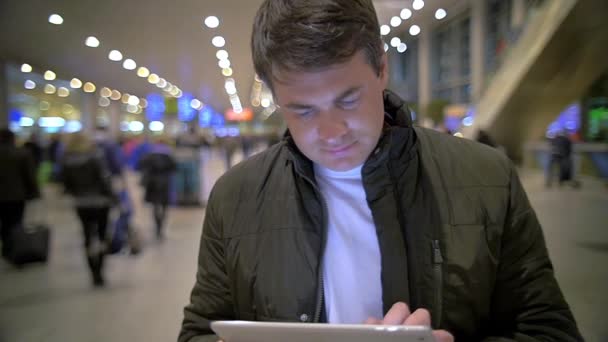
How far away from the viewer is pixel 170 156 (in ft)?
23.9

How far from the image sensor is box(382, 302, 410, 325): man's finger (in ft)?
3.24

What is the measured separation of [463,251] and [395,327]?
18.3 inches

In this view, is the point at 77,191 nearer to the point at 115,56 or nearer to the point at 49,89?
the point at 49,89

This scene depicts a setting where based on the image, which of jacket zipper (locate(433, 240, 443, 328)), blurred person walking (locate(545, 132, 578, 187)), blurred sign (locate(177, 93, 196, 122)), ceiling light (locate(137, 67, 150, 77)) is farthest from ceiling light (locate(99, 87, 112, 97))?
blurred person walking (locate(545, 132, 578, 187))

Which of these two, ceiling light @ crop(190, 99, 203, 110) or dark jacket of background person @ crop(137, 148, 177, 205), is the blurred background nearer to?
ceiling light @ crop(190, 99, 203, 110)

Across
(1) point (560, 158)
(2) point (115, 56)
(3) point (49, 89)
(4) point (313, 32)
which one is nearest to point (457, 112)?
(1) point (560, 158)

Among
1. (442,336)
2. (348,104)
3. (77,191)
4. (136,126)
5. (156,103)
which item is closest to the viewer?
(442,336)

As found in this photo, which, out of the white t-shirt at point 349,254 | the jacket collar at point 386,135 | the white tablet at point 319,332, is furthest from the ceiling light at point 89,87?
the white tablet at point 319,332

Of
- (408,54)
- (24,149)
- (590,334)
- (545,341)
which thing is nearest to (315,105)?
(545,341)

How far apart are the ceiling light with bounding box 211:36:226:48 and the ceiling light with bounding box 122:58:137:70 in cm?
59

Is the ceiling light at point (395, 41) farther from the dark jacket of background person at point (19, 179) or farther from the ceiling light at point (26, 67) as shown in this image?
the dark jacket of background person at point (19, 179)

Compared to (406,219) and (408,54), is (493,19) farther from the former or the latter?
(406,219)

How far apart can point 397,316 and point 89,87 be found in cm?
313

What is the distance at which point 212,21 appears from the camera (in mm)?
2598
